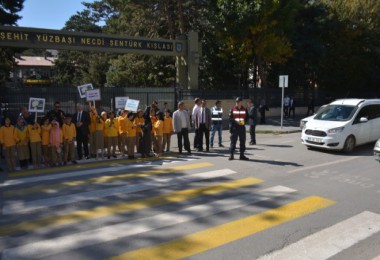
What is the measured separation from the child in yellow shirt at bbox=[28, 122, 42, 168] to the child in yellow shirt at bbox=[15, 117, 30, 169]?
13 centimetres

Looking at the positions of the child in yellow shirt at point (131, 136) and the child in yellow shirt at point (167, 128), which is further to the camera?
the child in yellow shirt at point (167, 128)

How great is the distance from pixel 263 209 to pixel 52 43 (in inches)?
646

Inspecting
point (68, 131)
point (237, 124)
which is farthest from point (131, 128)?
point (237, 124)

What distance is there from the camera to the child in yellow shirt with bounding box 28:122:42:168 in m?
10.6

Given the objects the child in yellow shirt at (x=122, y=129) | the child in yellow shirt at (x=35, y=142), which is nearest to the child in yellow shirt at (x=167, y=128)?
the child in yellow shirt at (x=122, y=129)

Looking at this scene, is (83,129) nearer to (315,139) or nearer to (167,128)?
(167,128)

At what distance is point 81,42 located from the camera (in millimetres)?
20125

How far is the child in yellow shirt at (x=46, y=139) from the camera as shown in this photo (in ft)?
35.2

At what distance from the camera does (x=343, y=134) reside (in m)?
12.1

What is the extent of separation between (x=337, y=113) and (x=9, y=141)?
10.9 meters

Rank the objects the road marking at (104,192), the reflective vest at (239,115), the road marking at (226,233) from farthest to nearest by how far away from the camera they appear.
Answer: the reflective vest at (239,115) < the road marking at (104,192) < the road marking at (226,233)

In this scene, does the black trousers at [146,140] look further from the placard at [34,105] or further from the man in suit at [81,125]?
the placard at [34,105]

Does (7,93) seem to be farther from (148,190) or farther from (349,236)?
(349,236)

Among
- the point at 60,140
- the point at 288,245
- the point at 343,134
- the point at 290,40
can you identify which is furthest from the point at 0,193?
the point at 290,40
